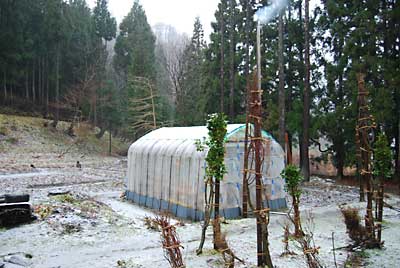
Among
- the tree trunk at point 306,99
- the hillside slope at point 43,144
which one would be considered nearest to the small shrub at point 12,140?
the hillside slope at point 43,144

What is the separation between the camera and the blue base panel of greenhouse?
8.16 m

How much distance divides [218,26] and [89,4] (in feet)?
72.0

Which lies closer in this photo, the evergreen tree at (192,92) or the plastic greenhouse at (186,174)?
the plastic greenhouse at (186,174)

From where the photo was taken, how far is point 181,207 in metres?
8.60

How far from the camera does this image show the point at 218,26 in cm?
2122

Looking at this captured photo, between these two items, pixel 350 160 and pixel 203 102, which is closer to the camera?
pixel 350 160

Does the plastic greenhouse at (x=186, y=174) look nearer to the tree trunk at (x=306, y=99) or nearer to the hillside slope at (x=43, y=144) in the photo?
the tree trunk at (x=306, y=99)

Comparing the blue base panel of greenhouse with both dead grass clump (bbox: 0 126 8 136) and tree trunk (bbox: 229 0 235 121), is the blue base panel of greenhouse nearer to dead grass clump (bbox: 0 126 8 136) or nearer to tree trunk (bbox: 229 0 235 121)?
tree trunk (bbox: 229 0 235 121)

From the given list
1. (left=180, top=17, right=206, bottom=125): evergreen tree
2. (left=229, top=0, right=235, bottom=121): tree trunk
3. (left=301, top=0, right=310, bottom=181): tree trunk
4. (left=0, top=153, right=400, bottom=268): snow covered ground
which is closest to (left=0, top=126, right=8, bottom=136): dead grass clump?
(left=180, top=17, right=206, bottom=125): evergreen tree

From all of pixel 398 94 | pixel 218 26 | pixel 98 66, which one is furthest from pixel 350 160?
pixel 98 66

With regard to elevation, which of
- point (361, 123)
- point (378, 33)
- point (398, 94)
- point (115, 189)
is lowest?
point (115, 189)

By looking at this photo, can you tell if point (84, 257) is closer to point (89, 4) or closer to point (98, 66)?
point (98, 66)

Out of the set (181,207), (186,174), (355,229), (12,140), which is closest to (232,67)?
(186,174)

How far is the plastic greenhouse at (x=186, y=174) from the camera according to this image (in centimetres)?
833
